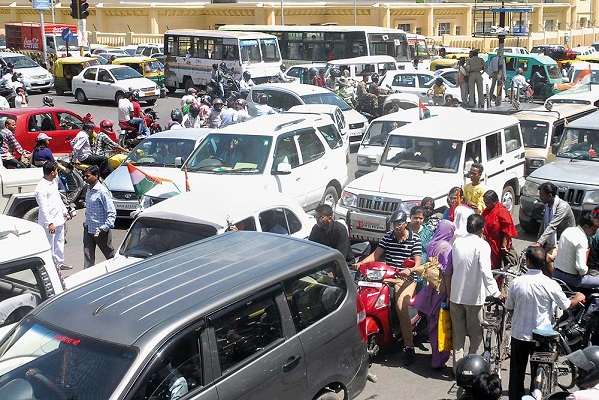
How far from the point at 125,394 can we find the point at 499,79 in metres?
20.6

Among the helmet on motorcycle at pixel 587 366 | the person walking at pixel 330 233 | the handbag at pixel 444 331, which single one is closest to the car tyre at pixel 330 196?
the person walking at pixel 330 233

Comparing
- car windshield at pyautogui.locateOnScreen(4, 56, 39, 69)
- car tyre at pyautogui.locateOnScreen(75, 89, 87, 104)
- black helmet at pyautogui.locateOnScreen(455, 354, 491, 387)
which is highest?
car windshield at pyautogui.locateOnScreen(4, 56, 39, 69)

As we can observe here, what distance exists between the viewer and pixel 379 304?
27.1 feet

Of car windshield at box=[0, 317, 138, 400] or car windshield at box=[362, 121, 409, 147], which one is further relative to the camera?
car windshield at box=[362, 121, 409, 147]

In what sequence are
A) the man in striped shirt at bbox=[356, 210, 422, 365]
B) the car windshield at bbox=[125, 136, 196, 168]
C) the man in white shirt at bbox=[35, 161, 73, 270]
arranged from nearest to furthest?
1. the man in striped shirt at bbox=[356, 210, 422, 365]
2. the man in white shirt at bbox=[35, 161, 73, 270]
3. the car windshield at bbox=[125, 136, 196, 168]

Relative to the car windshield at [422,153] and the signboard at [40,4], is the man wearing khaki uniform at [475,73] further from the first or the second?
the signboard at [40,4]

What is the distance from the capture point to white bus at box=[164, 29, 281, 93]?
3241 cm

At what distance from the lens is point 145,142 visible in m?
15.0

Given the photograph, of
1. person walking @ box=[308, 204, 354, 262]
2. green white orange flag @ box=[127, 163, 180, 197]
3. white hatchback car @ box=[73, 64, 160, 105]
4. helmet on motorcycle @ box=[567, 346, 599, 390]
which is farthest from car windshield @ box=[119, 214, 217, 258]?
white hatchback car @ box=[73, 64, 160, 105]

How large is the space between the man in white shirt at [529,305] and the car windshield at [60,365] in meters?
3.54

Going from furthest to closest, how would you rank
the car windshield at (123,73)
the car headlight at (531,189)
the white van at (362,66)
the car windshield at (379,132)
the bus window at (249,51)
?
the bus window at (249,51), the car windshield at (123,73), the white van at (362,66), the car windshield at (379,132), the car headlight at (531,189)

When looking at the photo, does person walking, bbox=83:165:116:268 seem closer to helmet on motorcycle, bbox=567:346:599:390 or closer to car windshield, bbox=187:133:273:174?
car windshield, bbox=187:133:273:174

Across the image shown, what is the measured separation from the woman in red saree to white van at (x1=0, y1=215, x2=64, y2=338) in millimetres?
5101

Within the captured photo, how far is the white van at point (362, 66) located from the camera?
30.0 meters
